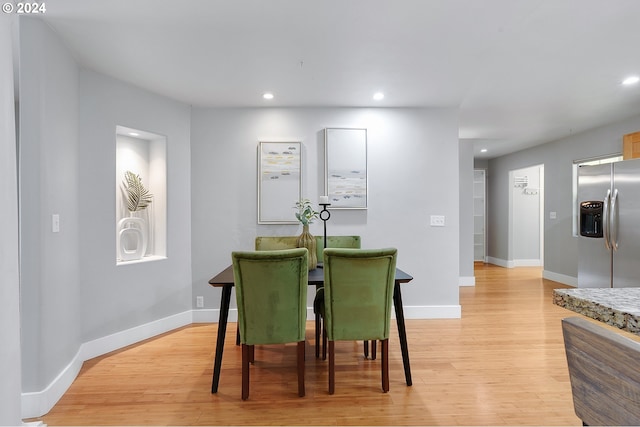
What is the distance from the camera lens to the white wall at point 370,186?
12.2ft

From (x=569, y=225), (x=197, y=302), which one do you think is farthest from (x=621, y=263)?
(x=197, y=302)

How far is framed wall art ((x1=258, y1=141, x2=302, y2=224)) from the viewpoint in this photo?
3709 mm

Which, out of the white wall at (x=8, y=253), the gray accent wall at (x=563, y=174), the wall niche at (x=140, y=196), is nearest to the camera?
the white wall at (x=8, y=253)

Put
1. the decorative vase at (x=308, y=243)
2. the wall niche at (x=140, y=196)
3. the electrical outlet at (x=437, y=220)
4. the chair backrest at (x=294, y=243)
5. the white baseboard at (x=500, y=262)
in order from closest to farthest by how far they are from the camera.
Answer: the decorative vase at (x=308, y=243) → the chair backrest at (x=294, y=243) → the wall niche at (x=140, y=196) → the electrical outlet at (x=437, y=220) → the white baseboard at (x=500, y=262)

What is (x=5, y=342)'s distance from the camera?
4.69 feet

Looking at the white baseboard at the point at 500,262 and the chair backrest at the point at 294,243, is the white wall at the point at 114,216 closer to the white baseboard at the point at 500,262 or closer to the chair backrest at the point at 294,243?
the chair backrest at the point at 294,243

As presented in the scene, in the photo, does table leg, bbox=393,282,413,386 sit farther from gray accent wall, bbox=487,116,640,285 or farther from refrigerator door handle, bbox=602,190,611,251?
gray accent wall, bbox=487,116,640,285

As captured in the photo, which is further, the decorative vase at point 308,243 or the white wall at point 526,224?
the white wall at point 526,224

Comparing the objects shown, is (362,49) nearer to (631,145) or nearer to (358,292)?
(358,292)

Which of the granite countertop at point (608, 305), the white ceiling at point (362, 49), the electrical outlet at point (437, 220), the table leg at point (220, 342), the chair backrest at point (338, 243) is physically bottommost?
the table leg at point (220, 342)

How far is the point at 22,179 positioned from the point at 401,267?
3322mm

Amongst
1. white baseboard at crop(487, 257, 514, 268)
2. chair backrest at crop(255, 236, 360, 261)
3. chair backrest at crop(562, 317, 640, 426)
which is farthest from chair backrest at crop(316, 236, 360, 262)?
white baseboard at crop(487, 257, 514, 268)

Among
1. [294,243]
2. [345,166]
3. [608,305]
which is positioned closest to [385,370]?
[294,243]

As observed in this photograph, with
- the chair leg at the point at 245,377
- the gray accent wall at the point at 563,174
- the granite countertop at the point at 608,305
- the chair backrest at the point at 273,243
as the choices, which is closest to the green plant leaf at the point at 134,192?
the chair backrest at the point at 273,243
